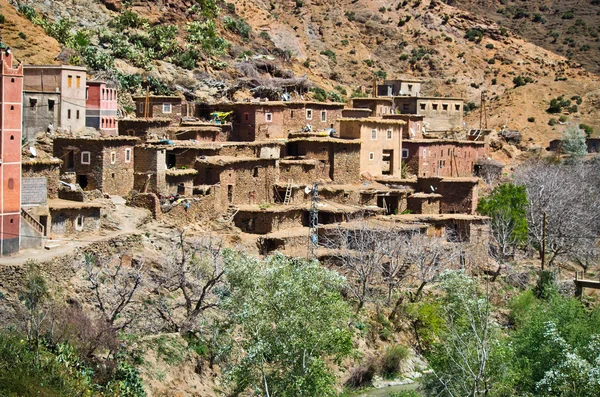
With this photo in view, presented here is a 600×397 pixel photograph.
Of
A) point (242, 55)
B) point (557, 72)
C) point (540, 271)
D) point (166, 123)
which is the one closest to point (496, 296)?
point (540, 271)

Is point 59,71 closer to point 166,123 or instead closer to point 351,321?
point 166,123

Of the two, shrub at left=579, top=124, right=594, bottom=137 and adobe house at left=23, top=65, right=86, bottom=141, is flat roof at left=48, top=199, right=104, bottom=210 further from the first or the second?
shrub at left=579, top=124, right=594, bottom=137

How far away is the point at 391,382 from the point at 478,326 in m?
5.82

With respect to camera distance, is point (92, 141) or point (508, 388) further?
point (92, 141)

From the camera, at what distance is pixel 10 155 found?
1391 inches

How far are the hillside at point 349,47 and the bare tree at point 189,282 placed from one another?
1495 centimetres

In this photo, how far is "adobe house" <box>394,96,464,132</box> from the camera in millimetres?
62688

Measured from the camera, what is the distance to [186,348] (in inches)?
1371

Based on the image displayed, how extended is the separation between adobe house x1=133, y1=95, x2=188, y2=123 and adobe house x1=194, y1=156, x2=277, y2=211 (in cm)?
588

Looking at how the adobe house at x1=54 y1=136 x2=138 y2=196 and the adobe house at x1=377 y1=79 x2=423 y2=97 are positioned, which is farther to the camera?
the adobe house at x1=377 y1=79 x2=423 y2=97

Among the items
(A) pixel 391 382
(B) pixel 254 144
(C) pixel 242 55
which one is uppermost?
(C) pixel 242 55

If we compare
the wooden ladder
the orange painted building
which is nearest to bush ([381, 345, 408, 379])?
the wooden ladder

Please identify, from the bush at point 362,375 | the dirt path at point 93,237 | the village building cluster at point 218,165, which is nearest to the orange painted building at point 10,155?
the village building cluster at point 218,165

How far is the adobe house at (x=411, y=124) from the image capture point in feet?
183
